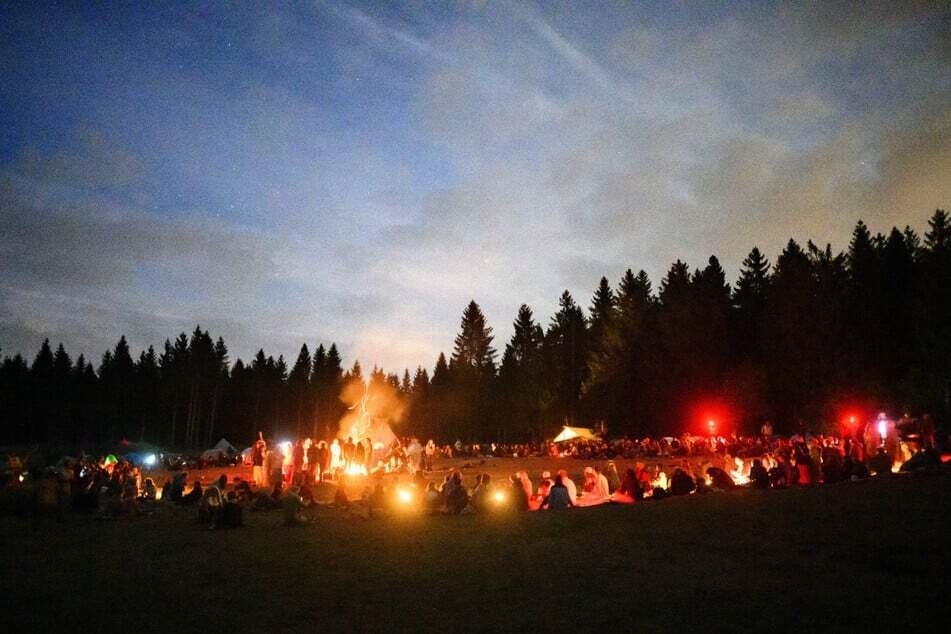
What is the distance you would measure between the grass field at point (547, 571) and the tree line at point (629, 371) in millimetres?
34382

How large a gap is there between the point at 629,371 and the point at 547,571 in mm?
60924

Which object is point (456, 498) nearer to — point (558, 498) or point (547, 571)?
point (558, 498)

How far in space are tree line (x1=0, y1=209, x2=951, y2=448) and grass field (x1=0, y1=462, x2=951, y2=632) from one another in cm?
3438

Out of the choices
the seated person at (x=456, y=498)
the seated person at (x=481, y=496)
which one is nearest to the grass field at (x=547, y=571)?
the seated person at (x=481, y=496)

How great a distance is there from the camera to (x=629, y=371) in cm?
6781

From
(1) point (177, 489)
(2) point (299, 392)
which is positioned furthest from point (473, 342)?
(1) point (177, 489)

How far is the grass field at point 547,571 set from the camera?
285 inches

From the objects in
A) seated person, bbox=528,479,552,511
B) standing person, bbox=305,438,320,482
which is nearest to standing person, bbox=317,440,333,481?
standing person, bbox=305,438,320,482

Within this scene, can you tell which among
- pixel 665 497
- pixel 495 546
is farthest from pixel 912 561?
pixel 665 497

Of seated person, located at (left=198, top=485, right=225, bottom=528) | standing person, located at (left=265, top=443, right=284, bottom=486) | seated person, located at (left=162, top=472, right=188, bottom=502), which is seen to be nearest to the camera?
seated person, located at (left=198, top=485, right=225, bottom=528)

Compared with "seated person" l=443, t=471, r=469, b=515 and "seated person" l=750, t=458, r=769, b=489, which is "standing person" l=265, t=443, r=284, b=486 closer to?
"seated person" l=443, t=471, r=469, b=515

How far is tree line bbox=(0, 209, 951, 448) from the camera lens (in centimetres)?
4975

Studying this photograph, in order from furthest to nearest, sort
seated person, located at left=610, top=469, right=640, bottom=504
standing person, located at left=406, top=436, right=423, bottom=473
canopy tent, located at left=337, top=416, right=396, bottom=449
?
canopy tent, located at left=337, top=416, right=396, bottom=449 < standing person, located at left=406, top=436, right=423, bottom=473 < seated person, located at left=610, top=469, right=640, bottom=504

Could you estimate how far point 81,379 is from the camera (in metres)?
95.2
